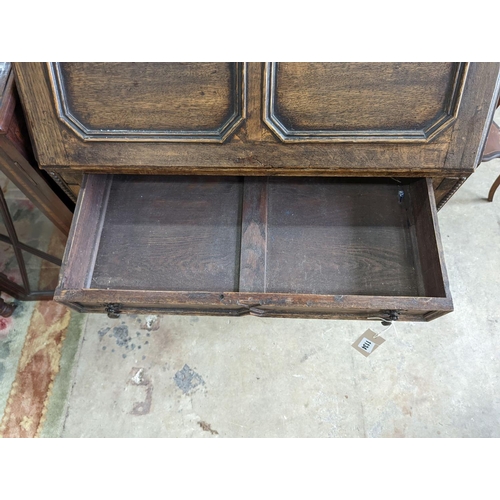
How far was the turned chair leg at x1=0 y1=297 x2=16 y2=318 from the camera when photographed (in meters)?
1.84

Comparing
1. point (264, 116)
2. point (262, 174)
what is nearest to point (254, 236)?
point (262, 174)

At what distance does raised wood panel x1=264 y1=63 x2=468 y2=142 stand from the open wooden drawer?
25cm

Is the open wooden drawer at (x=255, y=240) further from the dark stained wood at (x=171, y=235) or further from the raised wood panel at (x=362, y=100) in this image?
the raised wood panel at (x=362, y=100)

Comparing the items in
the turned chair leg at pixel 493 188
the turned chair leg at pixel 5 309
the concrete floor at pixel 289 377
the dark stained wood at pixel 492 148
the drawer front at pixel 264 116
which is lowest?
the concrete floor at pixel 289 377

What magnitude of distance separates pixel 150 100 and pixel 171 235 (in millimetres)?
480

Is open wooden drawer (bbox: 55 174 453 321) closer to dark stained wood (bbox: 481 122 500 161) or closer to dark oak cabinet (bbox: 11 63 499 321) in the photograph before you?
dark oak cabinet (bbox: 11 63 499 321)

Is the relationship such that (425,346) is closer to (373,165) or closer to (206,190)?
(373,165)

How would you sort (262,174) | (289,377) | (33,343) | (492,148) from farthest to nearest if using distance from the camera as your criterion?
1. (33,343)
2. (289,377)
3. (492,148)
4. (262,174)

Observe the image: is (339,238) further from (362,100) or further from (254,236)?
(362,100)

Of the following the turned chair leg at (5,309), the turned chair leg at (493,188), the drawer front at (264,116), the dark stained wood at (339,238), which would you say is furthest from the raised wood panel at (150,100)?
the turned chair leg at (493,188)

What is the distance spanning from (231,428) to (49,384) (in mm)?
853

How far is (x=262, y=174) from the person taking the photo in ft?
4.23

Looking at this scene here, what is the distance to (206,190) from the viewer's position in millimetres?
1490

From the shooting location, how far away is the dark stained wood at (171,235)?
54.1 inches
